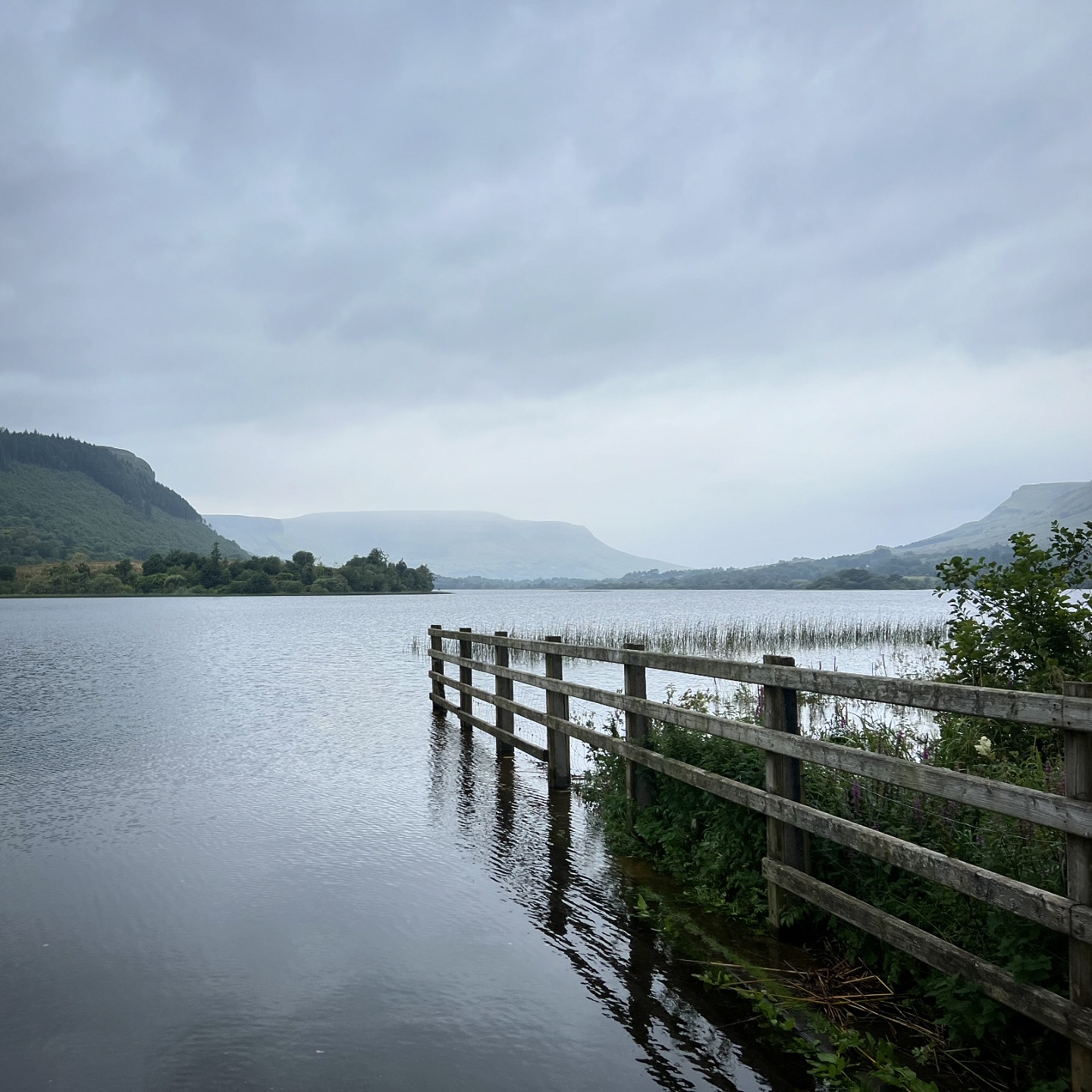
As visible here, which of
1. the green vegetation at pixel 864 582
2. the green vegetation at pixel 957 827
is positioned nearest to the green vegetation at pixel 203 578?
the green vegetation at pixel 864 582

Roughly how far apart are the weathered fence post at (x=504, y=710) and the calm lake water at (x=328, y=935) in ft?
0.90

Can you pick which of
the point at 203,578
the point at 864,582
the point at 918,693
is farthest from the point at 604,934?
the point at 864,582

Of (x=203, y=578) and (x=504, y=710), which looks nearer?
(x=504, y=710)

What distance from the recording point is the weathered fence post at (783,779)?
5293mm

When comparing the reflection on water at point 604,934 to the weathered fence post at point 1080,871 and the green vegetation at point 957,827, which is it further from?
the weathered fence post at point 1080,871

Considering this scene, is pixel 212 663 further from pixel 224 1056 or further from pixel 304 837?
pixel 224 1056

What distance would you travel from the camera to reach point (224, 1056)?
4082 millimetres

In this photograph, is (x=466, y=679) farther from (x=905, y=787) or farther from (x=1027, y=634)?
(x=905, y=787)

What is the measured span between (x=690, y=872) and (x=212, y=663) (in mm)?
25963

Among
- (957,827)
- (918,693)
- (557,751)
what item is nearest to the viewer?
(918,693)

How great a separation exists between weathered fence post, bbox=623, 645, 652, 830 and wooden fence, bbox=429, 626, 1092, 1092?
0.03 feet

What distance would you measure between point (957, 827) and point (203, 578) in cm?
17190

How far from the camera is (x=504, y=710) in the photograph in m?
11.7

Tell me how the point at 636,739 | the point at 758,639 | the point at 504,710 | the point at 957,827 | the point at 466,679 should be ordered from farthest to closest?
1. the point at 758,639
2. the point at 466,679
3. the point at 504,710
4. the point at 636,739
5. the point at 957,827
